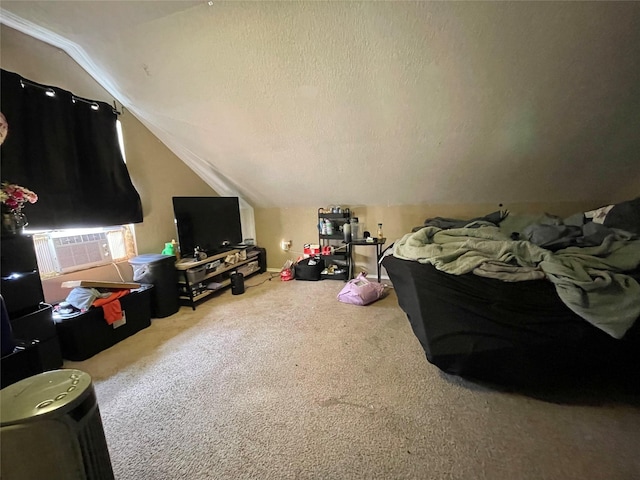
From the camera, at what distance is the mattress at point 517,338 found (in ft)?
4.14

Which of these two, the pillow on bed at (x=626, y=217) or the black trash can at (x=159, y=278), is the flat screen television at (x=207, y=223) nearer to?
the black trash can at (x=159, y=278)

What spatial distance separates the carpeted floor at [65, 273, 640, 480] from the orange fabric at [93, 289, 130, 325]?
0.24m

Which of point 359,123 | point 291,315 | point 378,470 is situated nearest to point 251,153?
point 359,123

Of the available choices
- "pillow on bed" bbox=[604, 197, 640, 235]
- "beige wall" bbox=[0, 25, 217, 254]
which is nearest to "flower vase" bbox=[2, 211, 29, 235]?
"beige wall" bbox=[0, 25, 217, 254]

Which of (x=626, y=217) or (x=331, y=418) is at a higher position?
(x=626, y=217)

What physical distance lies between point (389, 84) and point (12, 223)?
254cm

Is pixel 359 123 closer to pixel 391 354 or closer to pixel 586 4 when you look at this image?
pixel 586 4

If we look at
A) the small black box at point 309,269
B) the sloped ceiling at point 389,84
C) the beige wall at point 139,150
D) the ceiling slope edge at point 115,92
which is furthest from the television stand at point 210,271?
the sloped ceiling at point 389,84

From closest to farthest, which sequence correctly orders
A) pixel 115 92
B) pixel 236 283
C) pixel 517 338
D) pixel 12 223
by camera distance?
1. pixel 517 338
2. pixel 12 223
3. pixel 115 92
4. pixel 236 283

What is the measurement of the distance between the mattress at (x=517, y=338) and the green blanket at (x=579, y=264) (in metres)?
0.07

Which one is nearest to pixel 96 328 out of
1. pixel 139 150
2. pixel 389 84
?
pixel 139 150

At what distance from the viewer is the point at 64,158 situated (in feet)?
7.13

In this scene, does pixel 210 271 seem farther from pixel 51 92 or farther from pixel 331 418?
pixel 331 418

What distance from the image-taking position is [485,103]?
207 cm
